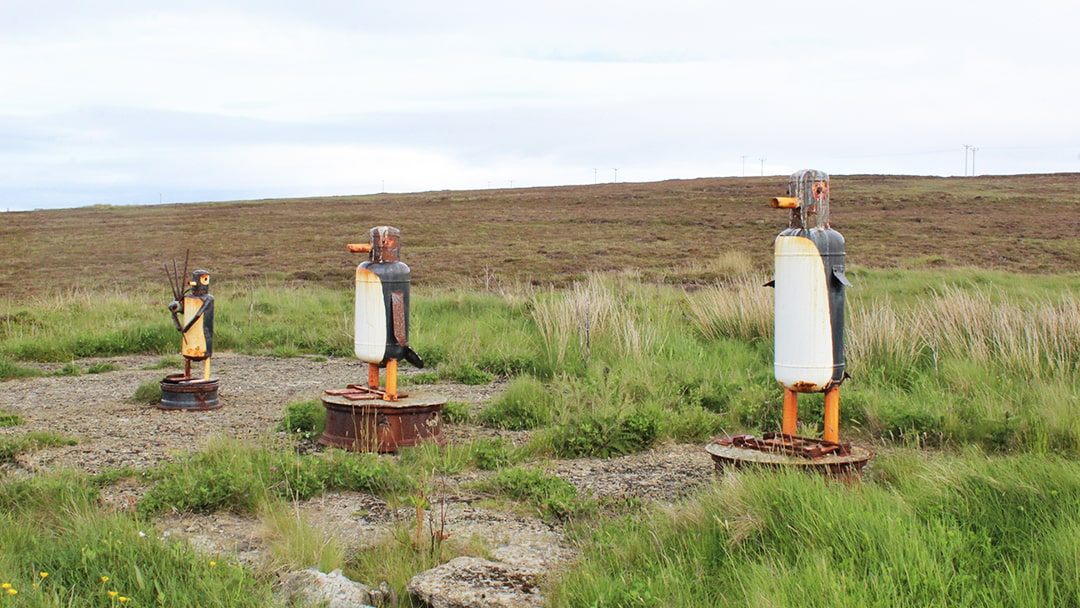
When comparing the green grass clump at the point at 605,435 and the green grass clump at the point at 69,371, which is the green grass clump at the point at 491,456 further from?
the green grass clump at the point at 69,371

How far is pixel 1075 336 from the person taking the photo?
830cm

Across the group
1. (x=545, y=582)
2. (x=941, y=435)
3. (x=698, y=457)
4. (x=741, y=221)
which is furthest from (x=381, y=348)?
(x=741, y=221)

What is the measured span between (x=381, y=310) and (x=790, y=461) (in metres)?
2.91

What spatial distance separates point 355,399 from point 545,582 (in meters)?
2.88

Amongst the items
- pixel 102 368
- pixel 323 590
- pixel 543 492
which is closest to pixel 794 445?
pixel 543 492

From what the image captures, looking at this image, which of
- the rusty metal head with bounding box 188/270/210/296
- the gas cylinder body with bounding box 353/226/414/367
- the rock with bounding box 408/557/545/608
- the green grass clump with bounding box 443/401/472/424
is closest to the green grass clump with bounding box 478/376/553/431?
the green grass clump with bounding box 443/401/472/424

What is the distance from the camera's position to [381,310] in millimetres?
6344

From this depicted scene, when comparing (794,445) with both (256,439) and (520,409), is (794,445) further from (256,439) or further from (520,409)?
(256,439)

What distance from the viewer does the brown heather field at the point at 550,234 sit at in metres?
24.2

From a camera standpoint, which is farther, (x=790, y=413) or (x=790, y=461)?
(x=790, y=413)

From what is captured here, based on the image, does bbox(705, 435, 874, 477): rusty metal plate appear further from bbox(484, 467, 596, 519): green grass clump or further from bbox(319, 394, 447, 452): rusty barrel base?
bbox(319, 394, 447, 452): rusty barrel base

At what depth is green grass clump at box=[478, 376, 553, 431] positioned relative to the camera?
7.20 metres

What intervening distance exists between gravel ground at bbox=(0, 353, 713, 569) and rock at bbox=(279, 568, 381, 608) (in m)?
0.37

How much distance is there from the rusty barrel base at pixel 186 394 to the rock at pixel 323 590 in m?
4.53
